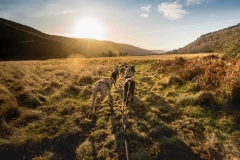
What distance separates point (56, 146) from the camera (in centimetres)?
583

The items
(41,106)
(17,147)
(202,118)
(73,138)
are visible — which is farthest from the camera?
(41,106)

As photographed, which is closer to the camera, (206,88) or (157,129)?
(157,129)

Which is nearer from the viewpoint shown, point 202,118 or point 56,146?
point 56,146

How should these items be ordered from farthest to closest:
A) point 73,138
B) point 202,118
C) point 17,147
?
point 202,118
point 73,138
point 17,147

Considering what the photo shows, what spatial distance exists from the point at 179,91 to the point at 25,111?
28.4ft

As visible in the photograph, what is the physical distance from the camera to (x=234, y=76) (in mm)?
9156

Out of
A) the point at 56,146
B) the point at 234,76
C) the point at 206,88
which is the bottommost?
the point at 56,146

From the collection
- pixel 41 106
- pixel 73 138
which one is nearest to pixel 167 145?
pixel 73 138

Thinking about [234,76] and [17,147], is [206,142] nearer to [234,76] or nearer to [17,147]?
[234,76]

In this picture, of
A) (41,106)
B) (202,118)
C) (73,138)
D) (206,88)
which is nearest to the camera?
(73,138)

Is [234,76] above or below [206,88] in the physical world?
above

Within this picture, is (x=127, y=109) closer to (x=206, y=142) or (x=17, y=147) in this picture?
(x=206, y=142)

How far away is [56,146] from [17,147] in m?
1.17

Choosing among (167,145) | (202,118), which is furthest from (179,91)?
(167,145)
